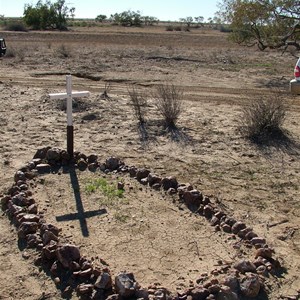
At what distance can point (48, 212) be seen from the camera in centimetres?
565

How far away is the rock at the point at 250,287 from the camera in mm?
4180

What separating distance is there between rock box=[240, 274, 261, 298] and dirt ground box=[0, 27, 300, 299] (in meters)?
0.18

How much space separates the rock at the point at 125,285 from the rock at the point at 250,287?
0.88m

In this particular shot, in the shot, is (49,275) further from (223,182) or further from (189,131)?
(189,131)

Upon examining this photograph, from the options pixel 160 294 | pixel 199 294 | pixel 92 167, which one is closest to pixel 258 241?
pixel 199 294

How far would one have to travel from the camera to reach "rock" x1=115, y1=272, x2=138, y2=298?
4002 millimetres

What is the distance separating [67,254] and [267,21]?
1390 centimetres

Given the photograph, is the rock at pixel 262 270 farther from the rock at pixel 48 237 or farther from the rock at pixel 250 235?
the rock at pixel 48 237

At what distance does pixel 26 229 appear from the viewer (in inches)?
199

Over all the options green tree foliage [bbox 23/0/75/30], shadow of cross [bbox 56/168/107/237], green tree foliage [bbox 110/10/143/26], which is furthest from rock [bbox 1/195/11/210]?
green tree foliage [bbox 110/10/143/26]

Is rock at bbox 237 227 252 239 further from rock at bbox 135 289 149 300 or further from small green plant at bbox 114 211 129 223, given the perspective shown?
rock at bbox 135 289 149 300

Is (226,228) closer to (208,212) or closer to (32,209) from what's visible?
(208,212)

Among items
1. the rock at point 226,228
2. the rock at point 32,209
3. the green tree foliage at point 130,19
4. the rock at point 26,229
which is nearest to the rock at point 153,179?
the rock at point 226,228

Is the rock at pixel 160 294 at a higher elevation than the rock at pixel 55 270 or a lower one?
higher
